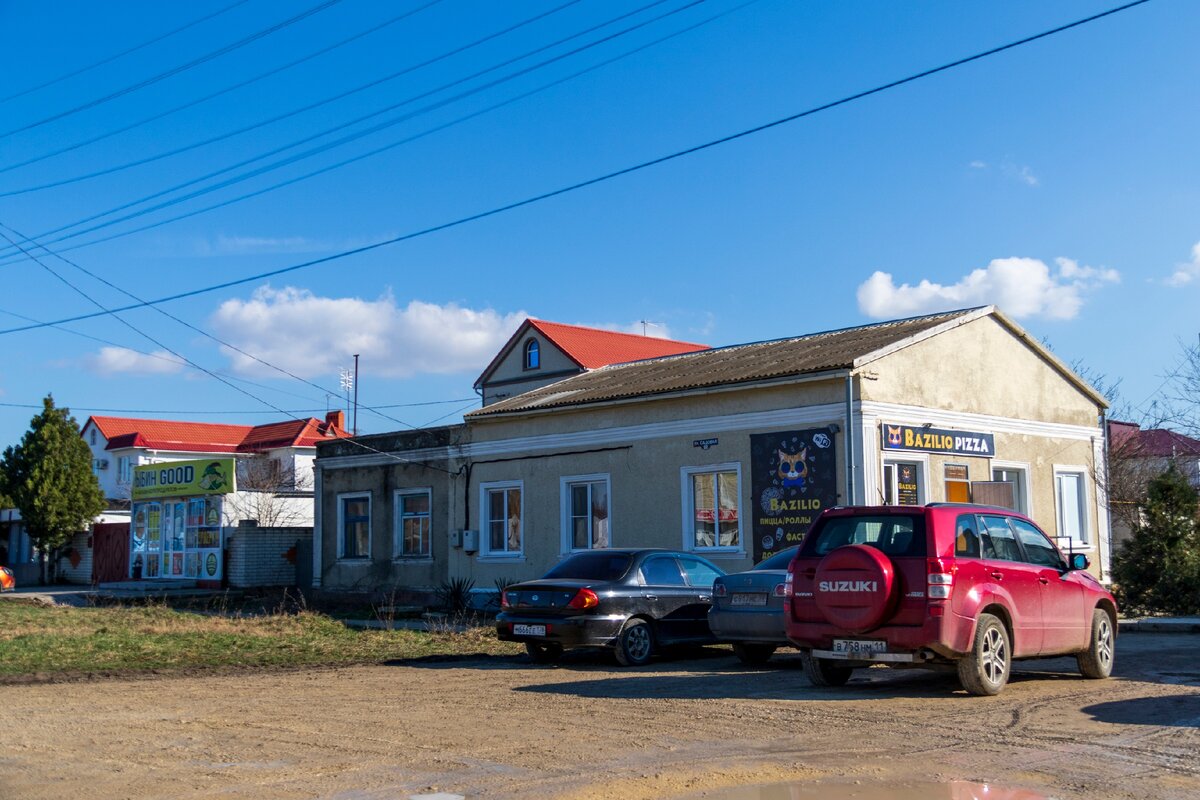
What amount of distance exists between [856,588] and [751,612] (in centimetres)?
302

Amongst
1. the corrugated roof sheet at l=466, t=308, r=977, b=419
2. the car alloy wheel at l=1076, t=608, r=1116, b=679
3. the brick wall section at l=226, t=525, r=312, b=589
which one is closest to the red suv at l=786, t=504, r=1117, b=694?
the car alloy wheel at l=1076, t=608, r=1116, b=679

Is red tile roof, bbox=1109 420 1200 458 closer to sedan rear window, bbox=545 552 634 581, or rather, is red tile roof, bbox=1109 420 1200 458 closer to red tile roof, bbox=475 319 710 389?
red tile roof, bbox=475 319 710 389

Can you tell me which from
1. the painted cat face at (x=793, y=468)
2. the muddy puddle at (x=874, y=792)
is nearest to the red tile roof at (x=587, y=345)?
the painted cat face at (x=793, y=468)

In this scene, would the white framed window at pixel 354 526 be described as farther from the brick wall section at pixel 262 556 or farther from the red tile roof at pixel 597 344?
the red tile roof at pixel 597 344

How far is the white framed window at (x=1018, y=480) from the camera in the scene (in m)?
22.5

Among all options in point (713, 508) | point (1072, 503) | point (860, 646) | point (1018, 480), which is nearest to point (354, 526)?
point (713, 508)

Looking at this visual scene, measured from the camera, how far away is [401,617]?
2389cm

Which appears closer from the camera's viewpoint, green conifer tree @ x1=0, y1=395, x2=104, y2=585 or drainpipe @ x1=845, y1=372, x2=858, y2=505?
drainpipe @ x1=845, y1=372, x2=858, y2=505

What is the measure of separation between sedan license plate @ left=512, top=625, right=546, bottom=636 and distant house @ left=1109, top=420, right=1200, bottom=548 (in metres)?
14.4

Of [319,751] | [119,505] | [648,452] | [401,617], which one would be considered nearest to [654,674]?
[319,751]

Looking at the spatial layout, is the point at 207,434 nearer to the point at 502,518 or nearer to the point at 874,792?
the point at 502,518

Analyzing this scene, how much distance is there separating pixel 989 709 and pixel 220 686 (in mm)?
7676

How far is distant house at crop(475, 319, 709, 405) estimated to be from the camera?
47062mm

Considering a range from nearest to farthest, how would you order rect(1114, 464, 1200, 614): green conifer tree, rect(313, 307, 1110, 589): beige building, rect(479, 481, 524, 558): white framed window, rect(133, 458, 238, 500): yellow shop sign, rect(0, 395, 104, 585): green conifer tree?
rect(313, 307, 1110, 589): beige building < rect(1114, 464, 1200, 614): green conifer tree < rect(479, 481, 524, 558): white framed window < rect(133, 458, 238, 500): yellow shop sign < rect(0, 395, 104, 585): green conifer tree
